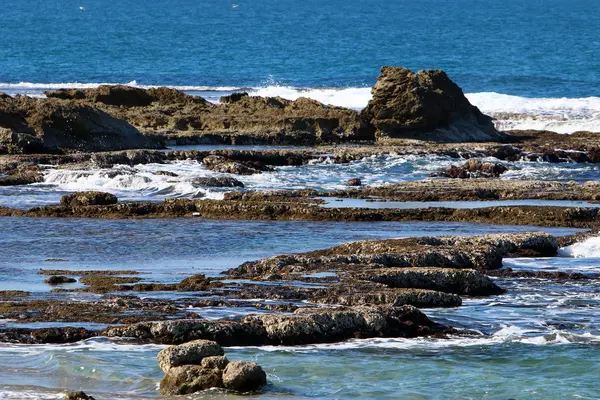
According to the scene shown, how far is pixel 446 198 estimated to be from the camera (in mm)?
25219

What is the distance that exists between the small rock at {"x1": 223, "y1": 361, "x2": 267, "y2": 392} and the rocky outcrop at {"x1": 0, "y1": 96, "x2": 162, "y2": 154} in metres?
22.3

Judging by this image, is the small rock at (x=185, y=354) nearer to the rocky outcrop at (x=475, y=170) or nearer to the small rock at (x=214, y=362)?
the small rock at (x=214, y=362)

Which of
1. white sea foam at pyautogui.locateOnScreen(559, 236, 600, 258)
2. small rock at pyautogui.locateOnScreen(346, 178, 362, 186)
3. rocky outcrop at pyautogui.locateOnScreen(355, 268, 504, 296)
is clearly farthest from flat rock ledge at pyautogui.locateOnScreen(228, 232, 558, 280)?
small rock at pyautogui.locateOnScreen(346, 178, 362, 186)

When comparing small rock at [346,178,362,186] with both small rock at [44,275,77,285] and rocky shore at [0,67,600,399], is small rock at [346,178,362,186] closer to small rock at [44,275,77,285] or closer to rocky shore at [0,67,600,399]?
rocky shore at [0,67,600,399]

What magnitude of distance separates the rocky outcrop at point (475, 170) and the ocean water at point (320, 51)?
12.6 meters

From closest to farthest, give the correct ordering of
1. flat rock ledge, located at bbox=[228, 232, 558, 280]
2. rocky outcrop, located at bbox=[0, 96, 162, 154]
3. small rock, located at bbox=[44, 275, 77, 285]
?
small rock, located at bbox=[44, 275, 77, 285] < flat rock ledge, located at bbox=[228, 232, 558, 280] < rocky outcrop, located at bbox=[0, 96, 162, 154]

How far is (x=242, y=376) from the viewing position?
1067 cm

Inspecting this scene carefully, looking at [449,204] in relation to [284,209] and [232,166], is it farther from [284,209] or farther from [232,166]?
[232,166]

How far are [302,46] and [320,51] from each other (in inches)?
238

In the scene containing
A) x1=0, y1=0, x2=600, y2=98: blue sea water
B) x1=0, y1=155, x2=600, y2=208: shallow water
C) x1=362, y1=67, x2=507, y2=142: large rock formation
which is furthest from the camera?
x1=0, y1=0, x2=600, y2=98: blue sea water

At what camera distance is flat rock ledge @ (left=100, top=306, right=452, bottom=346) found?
40.7 feet

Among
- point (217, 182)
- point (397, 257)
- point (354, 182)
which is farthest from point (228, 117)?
point (397, 257)

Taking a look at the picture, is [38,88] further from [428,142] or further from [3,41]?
[3,41]

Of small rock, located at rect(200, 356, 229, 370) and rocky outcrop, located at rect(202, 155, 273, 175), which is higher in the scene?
rocky outcrop, located at rect(202, 155, 273, 175)
